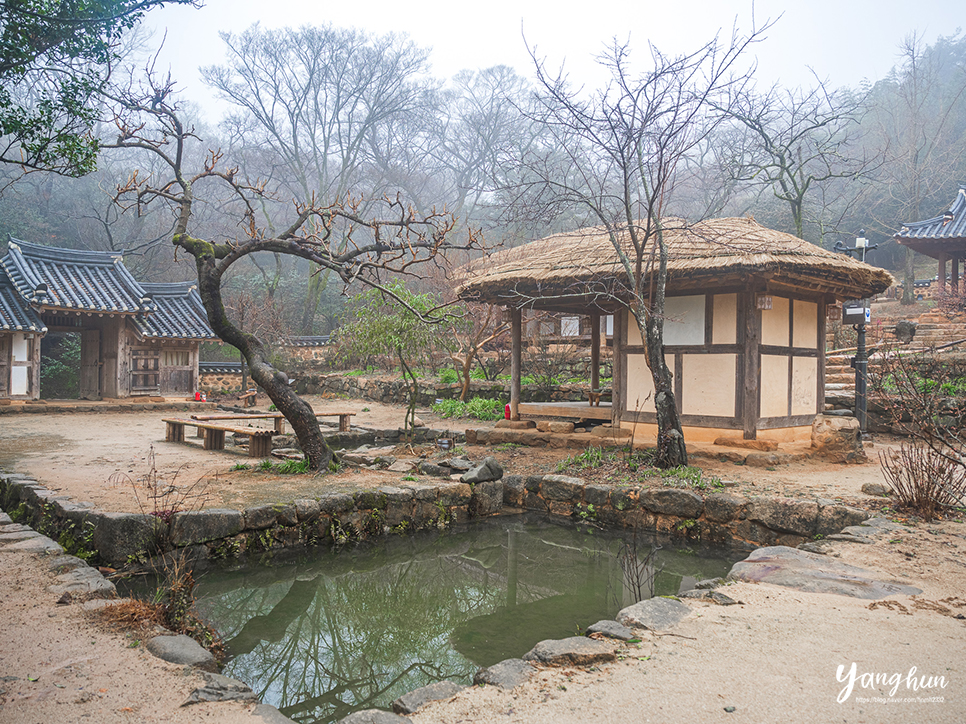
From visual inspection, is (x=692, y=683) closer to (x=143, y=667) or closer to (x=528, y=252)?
(x=143, y=667)

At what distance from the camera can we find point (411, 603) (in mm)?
5434

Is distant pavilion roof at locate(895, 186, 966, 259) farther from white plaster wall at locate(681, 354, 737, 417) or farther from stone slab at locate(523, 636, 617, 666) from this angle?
stone slab at locate(523, 636, 617, 666)

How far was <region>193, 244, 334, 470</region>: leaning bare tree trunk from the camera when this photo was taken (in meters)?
7.71

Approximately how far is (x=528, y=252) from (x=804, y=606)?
27.9 feet

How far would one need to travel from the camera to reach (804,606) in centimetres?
381

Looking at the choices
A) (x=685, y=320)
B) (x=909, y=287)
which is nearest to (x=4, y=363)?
(x=685, y=320)

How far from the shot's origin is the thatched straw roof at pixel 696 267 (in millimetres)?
8539

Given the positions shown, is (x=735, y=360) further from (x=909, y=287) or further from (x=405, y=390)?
(x=909, y=287)

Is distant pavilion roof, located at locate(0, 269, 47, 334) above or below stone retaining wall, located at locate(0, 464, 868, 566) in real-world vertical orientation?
above

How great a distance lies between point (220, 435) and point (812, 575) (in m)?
9.38

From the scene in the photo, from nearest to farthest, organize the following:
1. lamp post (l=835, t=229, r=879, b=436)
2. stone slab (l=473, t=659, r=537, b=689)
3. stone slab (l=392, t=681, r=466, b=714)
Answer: stone slab (l=392, t=681, r=466, b=714) → stone slab (l=473, t=659, r=537, b=689) → lamp post (l=835, t=229, r=879, b=436)

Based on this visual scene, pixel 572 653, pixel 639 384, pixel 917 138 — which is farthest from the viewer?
pixel 917 138

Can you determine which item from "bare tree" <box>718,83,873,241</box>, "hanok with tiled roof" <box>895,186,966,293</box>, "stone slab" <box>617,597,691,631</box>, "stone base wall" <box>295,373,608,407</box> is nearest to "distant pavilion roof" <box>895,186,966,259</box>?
"hanok with tiled roof" <box>895,186,966,293</box>

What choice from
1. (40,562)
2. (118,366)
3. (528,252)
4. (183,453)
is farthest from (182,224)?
(118,366)
